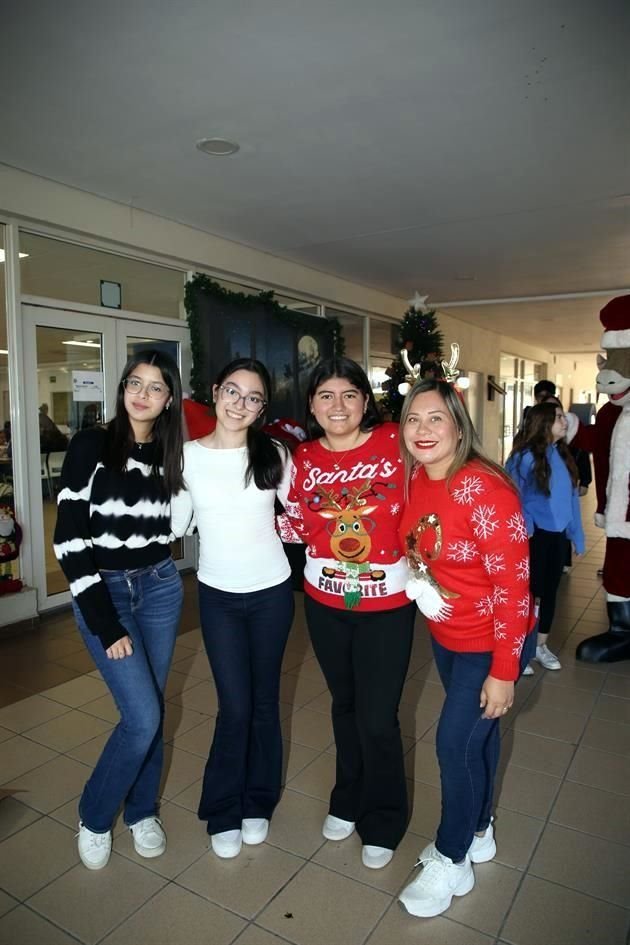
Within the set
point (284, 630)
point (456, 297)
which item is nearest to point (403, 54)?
point (284, 630)

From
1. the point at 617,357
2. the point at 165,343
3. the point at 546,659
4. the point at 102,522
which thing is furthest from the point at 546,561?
the point at 165,343

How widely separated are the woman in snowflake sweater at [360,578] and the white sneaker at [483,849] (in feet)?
0.81

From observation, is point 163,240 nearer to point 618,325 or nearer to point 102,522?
point 618,325

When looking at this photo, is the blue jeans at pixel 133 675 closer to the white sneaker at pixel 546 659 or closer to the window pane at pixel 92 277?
the white sneaker at pixel 546 659

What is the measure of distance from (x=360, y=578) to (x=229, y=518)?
0.42 meters

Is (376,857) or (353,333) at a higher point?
(353,333)

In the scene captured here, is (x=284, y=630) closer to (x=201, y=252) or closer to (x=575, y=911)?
(x=575, y=911)

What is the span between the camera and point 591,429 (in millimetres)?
4500

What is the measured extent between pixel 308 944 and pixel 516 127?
381 cm

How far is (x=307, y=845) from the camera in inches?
81.4

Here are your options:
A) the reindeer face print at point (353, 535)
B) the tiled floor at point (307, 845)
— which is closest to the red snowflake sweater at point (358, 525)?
the reindeer face print at point (353, 535)

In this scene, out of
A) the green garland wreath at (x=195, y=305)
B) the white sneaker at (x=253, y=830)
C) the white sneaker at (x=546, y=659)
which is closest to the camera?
the white sneaker at (x=253, y=830)

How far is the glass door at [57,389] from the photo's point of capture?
14.3 feet

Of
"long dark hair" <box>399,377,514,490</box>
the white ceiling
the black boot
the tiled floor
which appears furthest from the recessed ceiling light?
the black boot
